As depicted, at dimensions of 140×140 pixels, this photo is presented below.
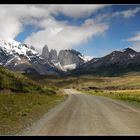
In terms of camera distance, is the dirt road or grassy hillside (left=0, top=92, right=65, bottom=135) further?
grassy hillside (left=0, top=92, right=65, bottom=135)

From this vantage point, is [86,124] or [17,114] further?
[17,114]

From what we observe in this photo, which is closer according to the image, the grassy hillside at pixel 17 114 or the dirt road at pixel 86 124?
the dirt road at pixel 86 124

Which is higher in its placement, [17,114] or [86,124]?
[17,114]
